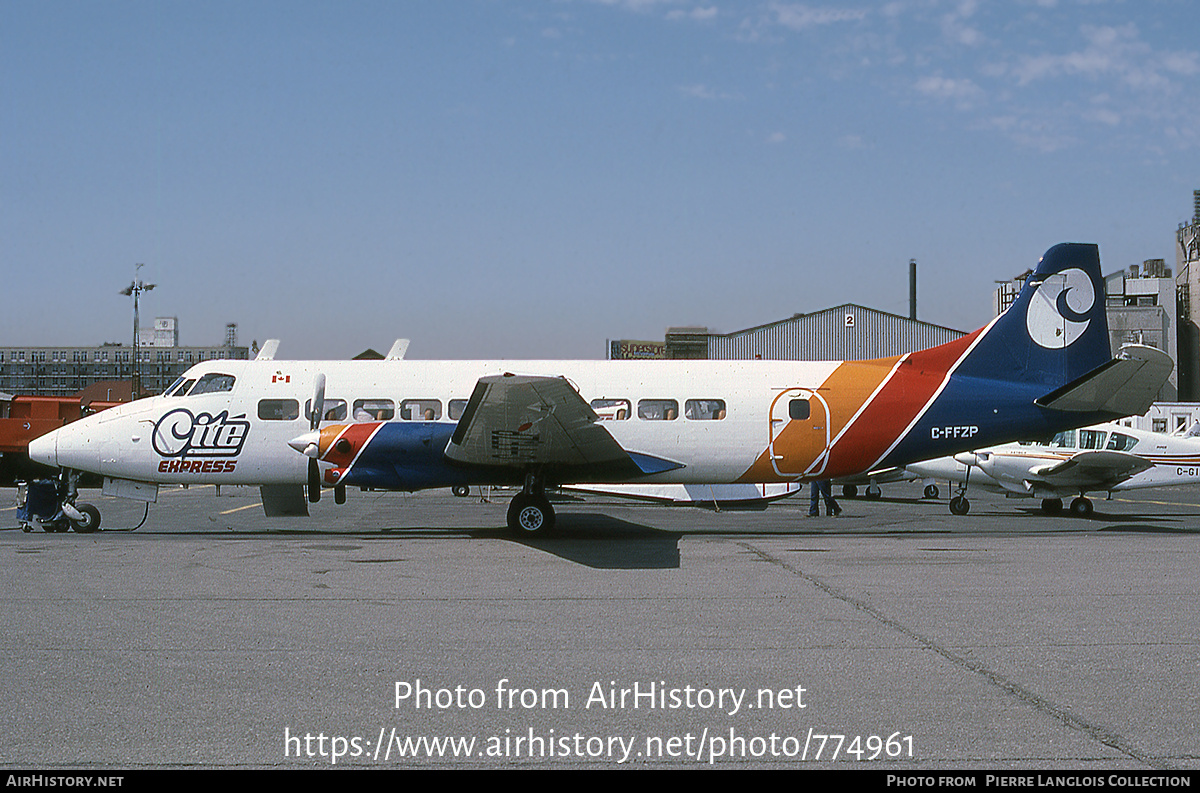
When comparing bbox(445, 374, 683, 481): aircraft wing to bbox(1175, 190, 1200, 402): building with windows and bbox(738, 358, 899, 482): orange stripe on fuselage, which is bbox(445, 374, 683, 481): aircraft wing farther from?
bbox(1175, 190, 1200, 402): building with windows

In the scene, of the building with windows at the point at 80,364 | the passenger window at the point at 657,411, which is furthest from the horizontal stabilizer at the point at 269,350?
the building with windows at the point at 80,364

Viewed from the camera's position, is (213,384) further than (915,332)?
No

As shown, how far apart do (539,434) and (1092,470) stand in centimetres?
1400

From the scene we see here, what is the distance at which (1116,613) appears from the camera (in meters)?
8.91

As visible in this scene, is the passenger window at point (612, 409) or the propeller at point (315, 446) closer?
the propeller at point (315, 446)

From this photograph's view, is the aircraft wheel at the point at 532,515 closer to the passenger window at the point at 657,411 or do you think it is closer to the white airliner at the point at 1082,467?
the passenger window at the point at 657,411

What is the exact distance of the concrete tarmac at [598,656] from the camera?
517cm

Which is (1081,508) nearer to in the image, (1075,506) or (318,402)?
(1075,506)

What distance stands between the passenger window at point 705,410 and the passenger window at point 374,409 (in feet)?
17.7

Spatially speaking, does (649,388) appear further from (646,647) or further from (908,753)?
(908,753)

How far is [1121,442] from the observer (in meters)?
23.0

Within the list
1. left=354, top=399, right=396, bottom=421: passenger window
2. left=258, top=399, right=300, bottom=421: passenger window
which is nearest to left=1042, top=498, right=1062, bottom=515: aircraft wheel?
left=354, top=399, right=396, bottom=421: passenger window

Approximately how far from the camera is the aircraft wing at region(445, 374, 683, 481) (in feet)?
44.1

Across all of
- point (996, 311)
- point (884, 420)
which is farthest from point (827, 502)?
point (996, 311)
